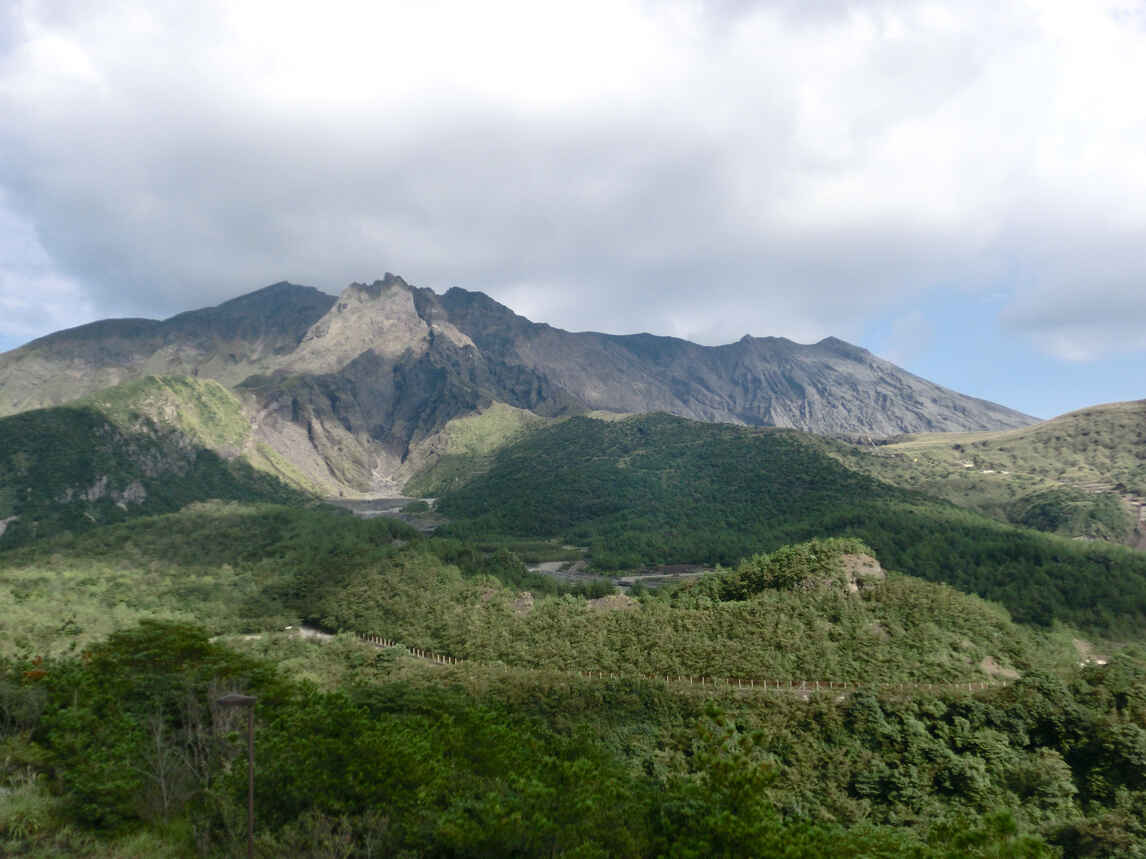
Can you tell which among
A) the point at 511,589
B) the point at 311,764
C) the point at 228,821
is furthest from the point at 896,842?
the point at 511,589

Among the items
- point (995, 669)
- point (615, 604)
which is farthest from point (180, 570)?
point (995, 669)

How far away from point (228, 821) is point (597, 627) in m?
48.7

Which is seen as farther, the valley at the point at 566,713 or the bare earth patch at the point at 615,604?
the bare earth patch at the point at 615,604

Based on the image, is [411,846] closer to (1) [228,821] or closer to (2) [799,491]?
(1) [228,821]

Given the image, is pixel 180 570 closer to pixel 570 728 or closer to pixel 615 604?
pixel 615 604

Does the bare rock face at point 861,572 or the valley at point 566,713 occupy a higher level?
the bare rock face at point 861,572

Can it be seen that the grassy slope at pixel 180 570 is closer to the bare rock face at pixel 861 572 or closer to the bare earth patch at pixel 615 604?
the bare earth patch at pixel 615 604

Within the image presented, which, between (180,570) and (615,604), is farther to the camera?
(180,570)

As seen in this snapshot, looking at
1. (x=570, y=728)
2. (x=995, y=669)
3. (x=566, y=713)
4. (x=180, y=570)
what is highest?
(x=180, y=570)

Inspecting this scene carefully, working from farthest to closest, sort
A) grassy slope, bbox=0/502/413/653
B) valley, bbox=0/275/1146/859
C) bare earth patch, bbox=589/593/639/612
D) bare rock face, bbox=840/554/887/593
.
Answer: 1. grassy slope, bbox=0/502/413/653
2. bare earth patch, bbox=589/593/639/612
3. bare rock face, bbox=840/554/887/593
4. valley, bbox=0/275/1146/859

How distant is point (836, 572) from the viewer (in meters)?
78.8

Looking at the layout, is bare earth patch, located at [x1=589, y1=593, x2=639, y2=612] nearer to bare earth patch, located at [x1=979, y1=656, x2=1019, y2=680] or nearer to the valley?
the valley

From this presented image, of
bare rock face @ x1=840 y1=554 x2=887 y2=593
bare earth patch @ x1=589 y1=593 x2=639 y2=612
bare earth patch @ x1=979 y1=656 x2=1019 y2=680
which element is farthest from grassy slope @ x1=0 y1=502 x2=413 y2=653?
bare earth patch @ x1=979 y1=656 x2=1019 y2=680

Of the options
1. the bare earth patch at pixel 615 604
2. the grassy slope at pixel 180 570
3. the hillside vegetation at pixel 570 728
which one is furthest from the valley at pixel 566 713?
the grassy slope at pixel 180 570
